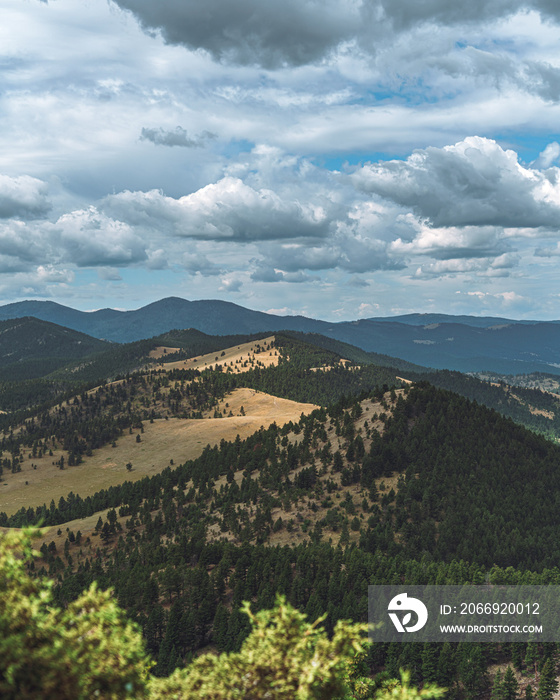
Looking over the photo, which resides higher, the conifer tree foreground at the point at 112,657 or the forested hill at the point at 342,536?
the conifer tree foreground at the point at 112,657

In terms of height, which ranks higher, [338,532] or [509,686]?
[338,532]

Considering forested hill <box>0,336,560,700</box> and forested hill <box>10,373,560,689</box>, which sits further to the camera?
forested hill <box>10,373,560,689</box>

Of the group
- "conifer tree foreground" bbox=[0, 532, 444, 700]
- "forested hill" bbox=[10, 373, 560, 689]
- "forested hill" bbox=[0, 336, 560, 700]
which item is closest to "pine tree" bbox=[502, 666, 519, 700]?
"forested hill" bbox=[0, 336, 560, 700]

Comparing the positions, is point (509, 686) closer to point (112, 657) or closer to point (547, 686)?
point (547, 686)

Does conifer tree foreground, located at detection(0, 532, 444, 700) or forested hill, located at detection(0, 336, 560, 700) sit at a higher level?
conifer tree foreground, located at detection(0, 532, 444, 700)

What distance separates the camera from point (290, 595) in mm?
112562

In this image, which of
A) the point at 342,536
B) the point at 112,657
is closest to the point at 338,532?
the point at 342,536

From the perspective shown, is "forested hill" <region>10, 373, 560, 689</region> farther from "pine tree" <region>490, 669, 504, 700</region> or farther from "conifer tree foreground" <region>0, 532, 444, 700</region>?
"conifer tree foreground" <region>0, 532, 444, 700</region>

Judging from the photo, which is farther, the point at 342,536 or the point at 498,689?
the point at 342,536

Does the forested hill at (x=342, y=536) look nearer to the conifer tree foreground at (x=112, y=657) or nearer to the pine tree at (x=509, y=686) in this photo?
the pine tree at (x=509, y=686)

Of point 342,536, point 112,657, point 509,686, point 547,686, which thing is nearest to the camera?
point 112,657

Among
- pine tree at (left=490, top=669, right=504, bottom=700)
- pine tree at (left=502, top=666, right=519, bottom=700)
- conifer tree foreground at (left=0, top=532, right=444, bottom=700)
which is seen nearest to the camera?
conifer tree foreground at (left=0, top=532, right=444, bottom=700)

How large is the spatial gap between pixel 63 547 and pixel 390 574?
369 ft

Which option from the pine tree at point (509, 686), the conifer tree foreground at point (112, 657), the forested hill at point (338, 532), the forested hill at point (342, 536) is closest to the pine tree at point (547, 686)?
the pine tree at point (509, 686)
